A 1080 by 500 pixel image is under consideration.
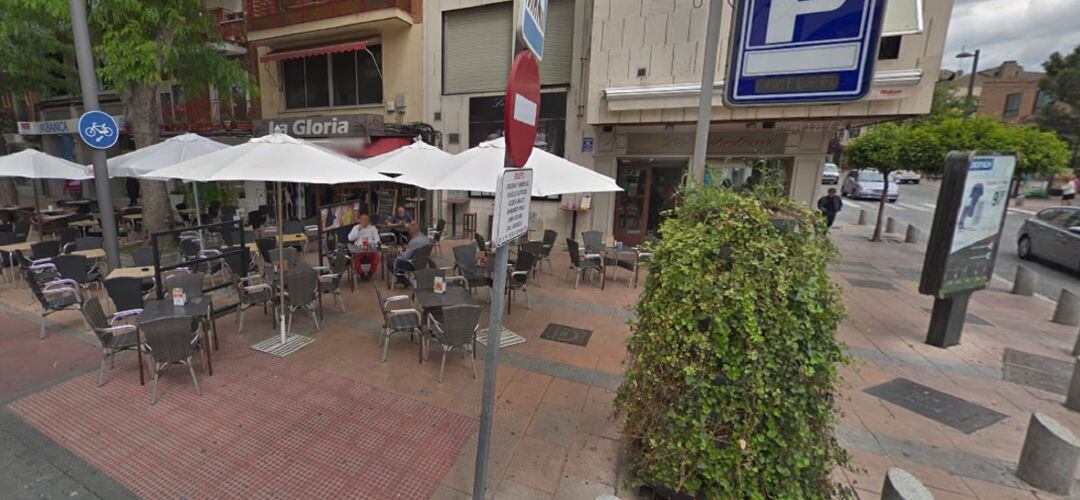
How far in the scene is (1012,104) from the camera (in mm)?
45125

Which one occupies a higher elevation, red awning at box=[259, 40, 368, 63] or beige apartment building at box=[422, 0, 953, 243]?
red awning at box=[259, 40, 368, 63]

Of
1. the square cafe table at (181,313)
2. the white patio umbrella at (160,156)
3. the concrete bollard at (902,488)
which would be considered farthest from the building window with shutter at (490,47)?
the concrete bollard at (902,488)

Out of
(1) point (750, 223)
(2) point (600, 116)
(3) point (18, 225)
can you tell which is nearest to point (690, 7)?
(2) point (600, 116)

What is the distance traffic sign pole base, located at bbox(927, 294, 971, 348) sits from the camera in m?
6.05

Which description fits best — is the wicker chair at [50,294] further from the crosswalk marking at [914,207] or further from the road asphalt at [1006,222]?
the crosswalk marking at [914,207]

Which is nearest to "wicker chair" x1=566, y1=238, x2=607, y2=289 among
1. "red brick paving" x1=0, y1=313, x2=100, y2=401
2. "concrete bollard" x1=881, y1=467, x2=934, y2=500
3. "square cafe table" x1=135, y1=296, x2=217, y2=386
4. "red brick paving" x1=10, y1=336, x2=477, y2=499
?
"red brick paving" x1=10, y1=336, x2=477, y2=499

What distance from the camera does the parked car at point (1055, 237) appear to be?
419 inches

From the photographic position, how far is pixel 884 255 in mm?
12141

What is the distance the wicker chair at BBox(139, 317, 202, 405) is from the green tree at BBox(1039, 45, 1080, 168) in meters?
47.3

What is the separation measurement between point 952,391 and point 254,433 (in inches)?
288

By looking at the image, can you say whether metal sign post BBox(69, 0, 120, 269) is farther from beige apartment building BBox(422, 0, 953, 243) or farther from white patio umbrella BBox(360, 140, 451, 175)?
beige apartment building BBox(422, 0, 953, 243)

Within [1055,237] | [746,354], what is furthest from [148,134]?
[1055,237]

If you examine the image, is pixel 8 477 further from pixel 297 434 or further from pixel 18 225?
pixel 18 225

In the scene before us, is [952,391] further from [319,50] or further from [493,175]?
[319,50]
